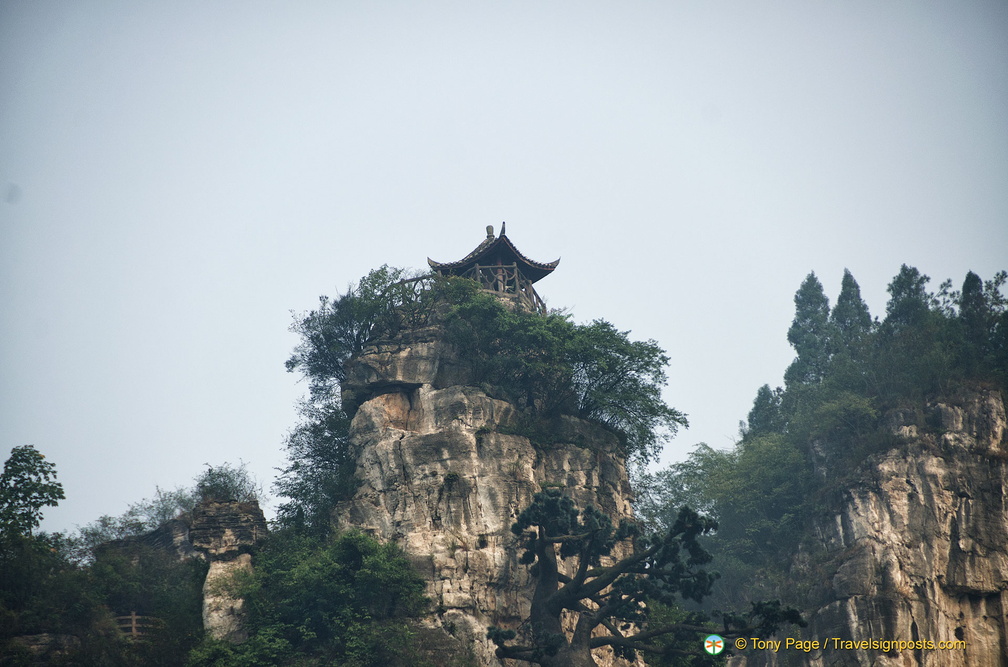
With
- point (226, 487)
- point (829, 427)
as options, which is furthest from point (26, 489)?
point (829, 427)

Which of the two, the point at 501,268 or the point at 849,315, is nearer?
the point at 501,268

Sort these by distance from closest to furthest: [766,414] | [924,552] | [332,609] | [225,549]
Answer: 1. [332,609]
2. [225,549]
3. [924,552]
4. [766,414]

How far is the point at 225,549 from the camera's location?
3475 centimetres

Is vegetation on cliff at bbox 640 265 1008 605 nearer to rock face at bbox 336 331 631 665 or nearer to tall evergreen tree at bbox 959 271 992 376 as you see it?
tall evergreen tree at bbox 959 271 992 376

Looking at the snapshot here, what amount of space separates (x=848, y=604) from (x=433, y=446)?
762 inches

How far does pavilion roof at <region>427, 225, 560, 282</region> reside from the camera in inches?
1876

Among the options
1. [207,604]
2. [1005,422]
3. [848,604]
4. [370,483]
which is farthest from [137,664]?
[1005,422]

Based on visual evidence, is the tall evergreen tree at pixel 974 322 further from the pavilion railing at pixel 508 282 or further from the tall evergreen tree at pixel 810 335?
the pavilion railing at pixel 508 282

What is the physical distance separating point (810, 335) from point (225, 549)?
3929cm

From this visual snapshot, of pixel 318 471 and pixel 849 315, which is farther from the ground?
pixel 849 315

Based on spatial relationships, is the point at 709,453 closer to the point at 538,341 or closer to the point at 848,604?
A: the point at 848,604

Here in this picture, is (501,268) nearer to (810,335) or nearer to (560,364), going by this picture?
(560,364)

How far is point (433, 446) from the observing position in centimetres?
3700

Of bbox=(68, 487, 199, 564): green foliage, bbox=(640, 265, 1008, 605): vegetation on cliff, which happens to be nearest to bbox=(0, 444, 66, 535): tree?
bbox=(68, 487, 199, 564): green foliage
